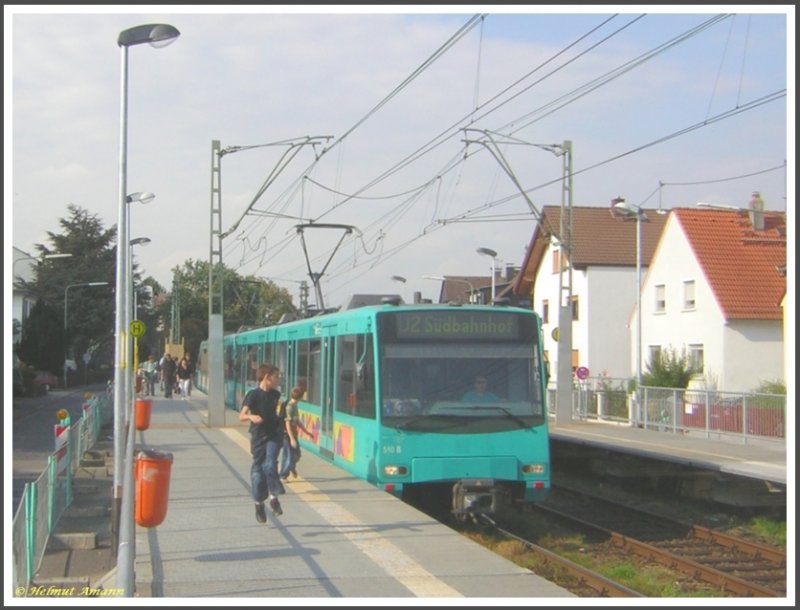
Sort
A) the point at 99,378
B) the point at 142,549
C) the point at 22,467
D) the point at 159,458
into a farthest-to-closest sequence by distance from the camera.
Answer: the point at 99,378 < the point at 22,467 < the point at 142,549 < the point at 159,458

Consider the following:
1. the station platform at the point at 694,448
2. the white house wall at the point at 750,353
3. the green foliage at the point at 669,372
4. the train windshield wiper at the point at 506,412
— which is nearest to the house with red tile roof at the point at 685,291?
the white house wall at the point at 750,353

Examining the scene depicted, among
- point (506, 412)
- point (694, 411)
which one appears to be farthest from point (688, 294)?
point (506, 412)

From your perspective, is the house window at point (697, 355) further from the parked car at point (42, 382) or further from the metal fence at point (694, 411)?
the parked car at point (42, 382)

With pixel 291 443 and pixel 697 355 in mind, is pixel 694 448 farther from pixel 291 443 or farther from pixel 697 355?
A: pixel 697 355

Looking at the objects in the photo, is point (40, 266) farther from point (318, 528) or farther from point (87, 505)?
point (318, 528)

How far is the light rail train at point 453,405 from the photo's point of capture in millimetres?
13648

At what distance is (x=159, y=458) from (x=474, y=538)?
662cm

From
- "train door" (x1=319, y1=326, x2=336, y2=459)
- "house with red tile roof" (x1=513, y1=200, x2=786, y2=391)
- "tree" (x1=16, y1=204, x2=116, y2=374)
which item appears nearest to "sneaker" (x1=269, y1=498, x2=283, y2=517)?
"train door" (x1=319, y1=326, x2=336, y2=459)

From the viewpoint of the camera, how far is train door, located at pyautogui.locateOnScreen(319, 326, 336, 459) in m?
16.8

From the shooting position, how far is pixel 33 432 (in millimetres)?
32188

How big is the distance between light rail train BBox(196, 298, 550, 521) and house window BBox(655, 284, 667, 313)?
3034 cm

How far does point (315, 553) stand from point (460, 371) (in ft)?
14.3

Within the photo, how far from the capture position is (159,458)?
27.7 ft

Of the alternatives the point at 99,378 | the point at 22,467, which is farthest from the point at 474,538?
the point at 99,378
